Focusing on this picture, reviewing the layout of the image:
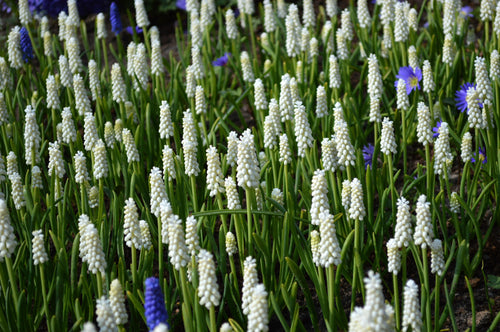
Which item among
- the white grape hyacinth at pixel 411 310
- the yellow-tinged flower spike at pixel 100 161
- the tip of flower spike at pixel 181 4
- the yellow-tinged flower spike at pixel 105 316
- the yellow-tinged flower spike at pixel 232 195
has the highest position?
the tip of flower spike at pixel 181 4

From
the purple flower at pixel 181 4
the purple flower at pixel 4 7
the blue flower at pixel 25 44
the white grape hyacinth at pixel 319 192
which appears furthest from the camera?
the purple flower at pixel 4 7

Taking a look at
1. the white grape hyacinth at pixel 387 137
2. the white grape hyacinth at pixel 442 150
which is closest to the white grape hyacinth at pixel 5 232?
the white grape hyacinth at pixel 387 137

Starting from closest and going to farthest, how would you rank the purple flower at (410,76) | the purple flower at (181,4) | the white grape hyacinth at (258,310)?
the white grape hyacinth at (258,310)
the purple flower at (410,76)
the purple flower at (181,4)

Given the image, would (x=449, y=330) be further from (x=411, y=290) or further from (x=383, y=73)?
(x=383, y=73)

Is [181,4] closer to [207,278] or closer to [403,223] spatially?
[403,223]

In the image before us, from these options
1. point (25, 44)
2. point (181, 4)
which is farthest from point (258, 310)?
point (181, 4)

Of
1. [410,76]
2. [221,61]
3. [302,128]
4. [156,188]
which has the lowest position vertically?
[156,188]

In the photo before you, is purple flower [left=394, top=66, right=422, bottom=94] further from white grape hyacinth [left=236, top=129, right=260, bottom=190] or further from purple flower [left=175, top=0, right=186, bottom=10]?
purple flower [left=175, top=0, right=186, bottom=10]

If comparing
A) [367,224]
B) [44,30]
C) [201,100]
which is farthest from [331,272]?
[44,30]

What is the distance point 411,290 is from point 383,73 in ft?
11.1

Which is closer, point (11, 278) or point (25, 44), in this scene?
point (11, 278)

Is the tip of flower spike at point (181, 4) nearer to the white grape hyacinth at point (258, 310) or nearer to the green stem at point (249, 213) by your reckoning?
the green stem at point (249, 213)

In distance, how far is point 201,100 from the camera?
4520 mm

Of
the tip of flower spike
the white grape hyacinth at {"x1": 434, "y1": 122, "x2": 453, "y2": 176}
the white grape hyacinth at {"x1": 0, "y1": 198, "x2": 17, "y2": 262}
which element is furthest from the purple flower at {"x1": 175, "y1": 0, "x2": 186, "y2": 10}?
the white grape hyacinth at {"x1": 0, "y1": 198, "x2": 17, "y2": 262}
